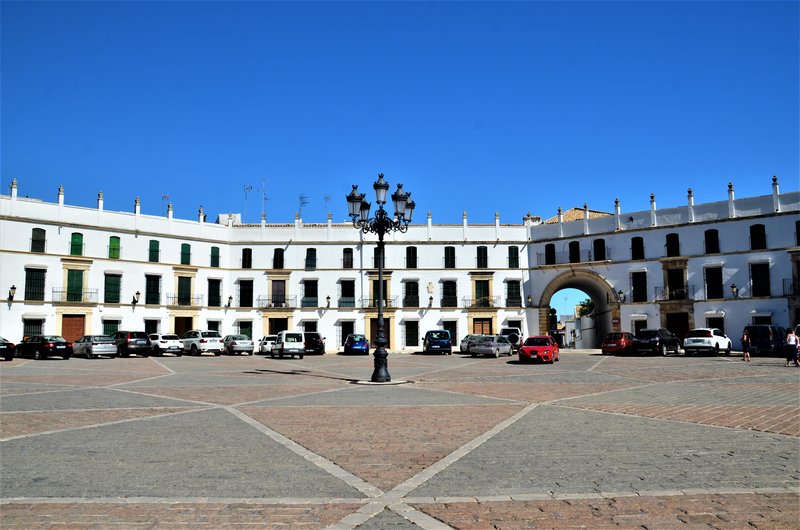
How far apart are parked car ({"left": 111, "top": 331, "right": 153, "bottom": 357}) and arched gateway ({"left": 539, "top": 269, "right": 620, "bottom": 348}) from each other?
96.0ft

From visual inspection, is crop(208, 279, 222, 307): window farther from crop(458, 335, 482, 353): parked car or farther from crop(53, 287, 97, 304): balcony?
crop(458, 335, 482, 353): parked car

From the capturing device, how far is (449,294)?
5272 cm

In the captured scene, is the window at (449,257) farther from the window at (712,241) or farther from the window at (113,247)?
the window at (113,247)

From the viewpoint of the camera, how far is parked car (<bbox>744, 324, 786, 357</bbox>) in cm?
3331

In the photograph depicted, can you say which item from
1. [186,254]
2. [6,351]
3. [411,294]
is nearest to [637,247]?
[411,294]

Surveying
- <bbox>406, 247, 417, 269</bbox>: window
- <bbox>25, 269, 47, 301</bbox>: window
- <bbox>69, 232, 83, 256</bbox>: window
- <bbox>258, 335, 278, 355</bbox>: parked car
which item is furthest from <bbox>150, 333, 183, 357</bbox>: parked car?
<bbox>406, 247, 417, 269</bbox>: window

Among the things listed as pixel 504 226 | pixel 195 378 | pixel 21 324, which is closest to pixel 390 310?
pixel 504 226

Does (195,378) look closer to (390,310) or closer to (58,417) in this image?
(58,417)

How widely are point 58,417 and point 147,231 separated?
40695 millimetres

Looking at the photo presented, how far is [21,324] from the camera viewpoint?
43.5 m

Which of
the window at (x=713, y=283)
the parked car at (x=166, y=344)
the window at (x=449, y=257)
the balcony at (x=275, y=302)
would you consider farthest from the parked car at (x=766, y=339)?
the parked car at (x=166, y=344)

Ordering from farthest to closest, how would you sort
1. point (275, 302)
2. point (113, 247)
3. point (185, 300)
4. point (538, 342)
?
point (275, 302)
point (185, 300)
point (113, 247)
point (538, 342)

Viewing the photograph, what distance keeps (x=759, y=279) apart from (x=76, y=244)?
157 ft

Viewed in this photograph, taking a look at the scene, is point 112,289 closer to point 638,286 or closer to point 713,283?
point 638,286
